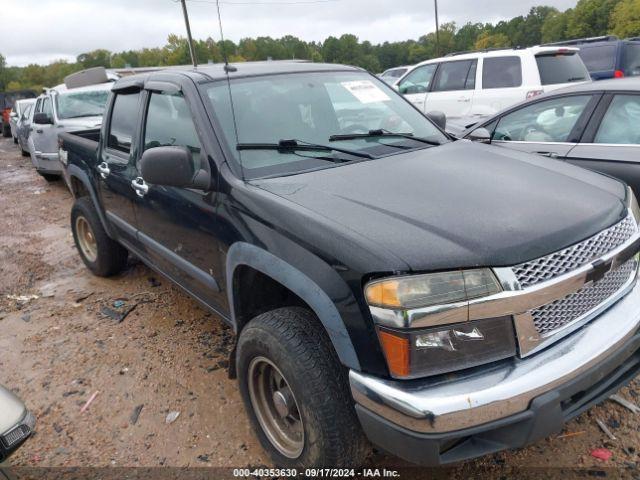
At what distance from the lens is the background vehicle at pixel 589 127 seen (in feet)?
12.0

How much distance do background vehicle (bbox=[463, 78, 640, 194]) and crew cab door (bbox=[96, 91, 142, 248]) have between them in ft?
8.11

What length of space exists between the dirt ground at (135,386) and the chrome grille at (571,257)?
105cm

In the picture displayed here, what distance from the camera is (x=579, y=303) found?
2.03 m

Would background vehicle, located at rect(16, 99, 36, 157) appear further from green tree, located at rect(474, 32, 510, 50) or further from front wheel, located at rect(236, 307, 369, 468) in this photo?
→ green tree, located at rect(474, 32, 510, 50)

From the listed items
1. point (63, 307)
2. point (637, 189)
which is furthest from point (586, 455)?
point (63, 307)

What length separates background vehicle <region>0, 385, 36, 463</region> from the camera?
1.95 metres

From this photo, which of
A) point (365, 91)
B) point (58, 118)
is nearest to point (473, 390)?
point (365, 91)

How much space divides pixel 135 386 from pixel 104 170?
5.72 feet

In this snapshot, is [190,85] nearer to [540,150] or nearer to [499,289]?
[499,289]

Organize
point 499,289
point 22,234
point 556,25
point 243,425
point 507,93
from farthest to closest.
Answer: point 556,25
point 507,93
point 22,234
point 243,425
point 499,289

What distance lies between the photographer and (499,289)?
5.85ft

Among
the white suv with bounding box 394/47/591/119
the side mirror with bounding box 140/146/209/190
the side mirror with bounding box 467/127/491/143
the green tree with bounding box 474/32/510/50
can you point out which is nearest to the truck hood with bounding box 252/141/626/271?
the side mirror with bounding box 140/146/209/190

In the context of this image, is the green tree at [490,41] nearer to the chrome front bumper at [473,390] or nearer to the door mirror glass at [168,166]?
the door mirror glass at [168,166]

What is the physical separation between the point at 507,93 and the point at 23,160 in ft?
43.8
